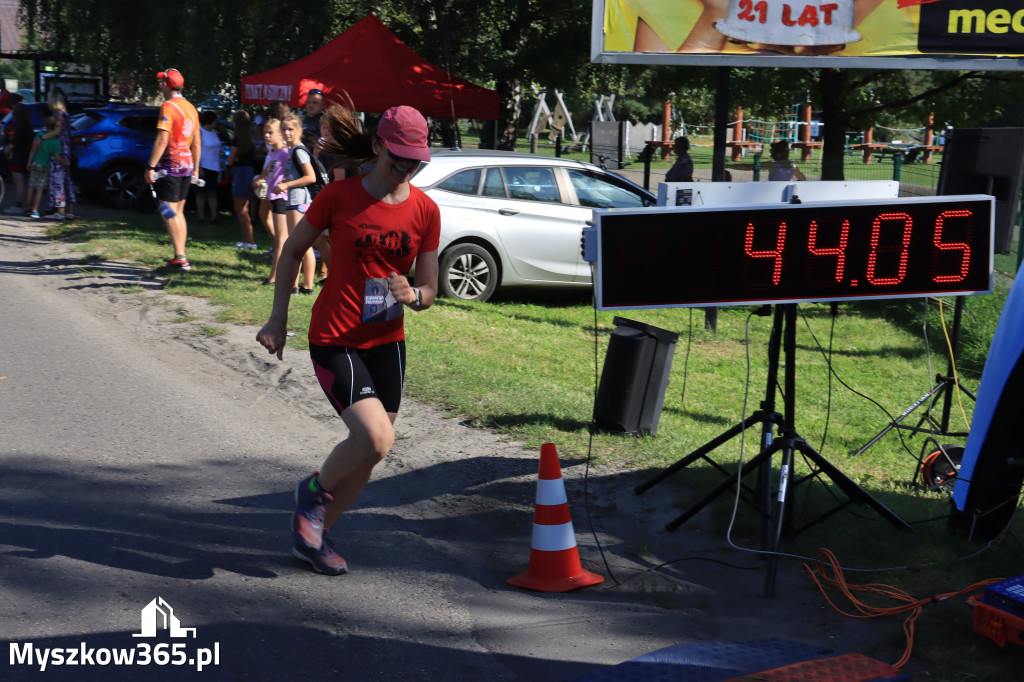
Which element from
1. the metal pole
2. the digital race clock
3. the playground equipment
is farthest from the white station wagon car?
the playground equipment

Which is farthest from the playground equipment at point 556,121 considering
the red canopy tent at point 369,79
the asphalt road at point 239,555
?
the asphalt road at point 239,555

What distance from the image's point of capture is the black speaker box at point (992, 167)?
683 centimetres

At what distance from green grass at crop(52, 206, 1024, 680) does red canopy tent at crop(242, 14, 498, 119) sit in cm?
269

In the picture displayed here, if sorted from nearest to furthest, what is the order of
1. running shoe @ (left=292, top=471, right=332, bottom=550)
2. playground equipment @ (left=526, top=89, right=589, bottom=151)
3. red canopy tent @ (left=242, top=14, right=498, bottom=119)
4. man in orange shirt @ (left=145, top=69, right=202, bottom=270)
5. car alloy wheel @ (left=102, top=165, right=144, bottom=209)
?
running shoe @ (left=292, top=471, right=332, bottom=550) → man in orange shirt @ (left=145, top=69, right=202, bottom=270) → red canopy tent @ (left=242, top=14, right=498, bottom=119) → car alloy wheel @ (left=102, top=165, right=144, bottom=209) → playground equipment @ (left=526, top=89, right=589, bottom=151)

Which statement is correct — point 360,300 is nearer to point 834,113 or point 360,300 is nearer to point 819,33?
point 819,33

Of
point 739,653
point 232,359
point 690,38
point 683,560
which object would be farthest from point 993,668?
point 690,38

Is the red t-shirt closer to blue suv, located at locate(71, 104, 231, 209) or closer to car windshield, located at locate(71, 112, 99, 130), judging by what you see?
blue suv, located at locate(71, 104, 231, 209)

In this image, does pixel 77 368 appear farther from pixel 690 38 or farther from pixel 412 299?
pixel 690 38

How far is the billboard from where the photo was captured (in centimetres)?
928

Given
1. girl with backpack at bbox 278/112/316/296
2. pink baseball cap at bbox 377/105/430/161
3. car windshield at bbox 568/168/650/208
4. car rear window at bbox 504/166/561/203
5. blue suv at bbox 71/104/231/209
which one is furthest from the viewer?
blue suv at bbox 71/104/231/209

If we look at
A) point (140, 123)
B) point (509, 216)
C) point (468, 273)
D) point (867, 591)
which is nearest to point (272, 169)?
point (468, 273)

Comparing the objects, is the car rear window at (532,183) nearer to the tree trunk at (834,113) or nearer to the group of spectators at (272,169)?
the group of spectators at (272,169)

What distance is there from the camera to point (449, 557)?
4.93 m

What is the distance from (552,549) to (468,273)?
23.0 ft
